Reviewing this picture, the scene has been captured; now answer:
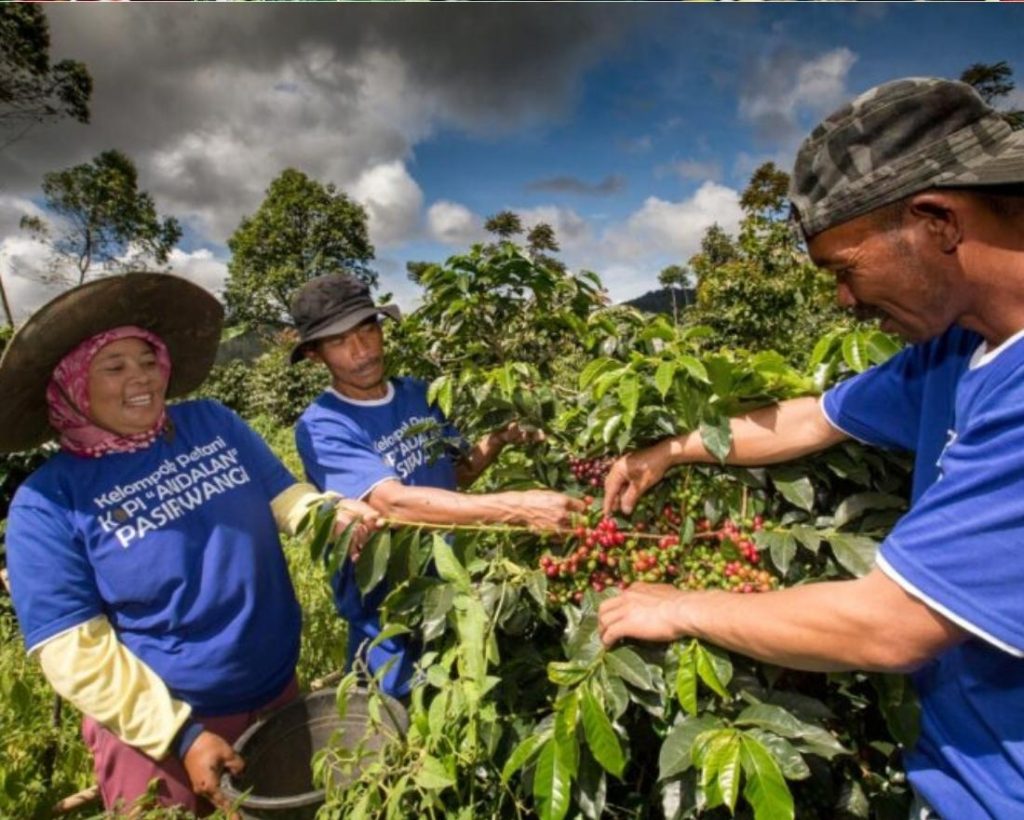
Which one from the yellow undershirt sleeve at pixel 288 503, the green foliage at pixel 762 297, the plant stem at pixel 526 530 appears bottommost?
the plant stem at pixel 526 530

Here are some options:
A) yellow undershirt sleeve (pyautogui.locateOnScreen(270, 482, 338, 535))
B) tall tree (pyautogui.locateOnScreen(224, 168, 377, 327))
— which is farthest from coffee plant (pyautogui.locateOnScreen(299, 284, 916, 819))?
tall tree (pyautogui.locateOnScreen(224, 168, 377, 327))

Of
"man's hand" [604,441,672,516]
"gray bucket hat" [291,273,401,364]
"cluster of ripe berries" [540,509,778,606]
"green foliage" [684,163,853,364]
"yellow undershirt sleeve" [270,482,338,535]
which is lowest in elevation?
"cluster of ripe berries" [540,509,778,606]

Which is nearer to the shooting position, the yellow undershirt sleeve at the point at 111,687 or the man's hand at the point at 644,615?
the man's hand at the point at 644,615

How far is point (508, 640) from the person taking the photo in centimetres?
157

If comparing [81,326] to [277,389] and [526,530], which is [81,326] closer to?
[526,530]

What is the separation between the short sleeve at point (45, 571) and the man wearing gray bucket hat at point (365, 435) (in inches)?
28.0

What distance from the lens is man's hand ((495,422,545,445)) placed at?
204cm

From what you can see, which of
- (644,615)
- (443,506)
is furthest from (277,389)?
(644,615)

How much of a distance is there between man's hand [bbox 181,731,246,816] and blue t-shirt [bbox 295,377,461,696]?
45 centimetres

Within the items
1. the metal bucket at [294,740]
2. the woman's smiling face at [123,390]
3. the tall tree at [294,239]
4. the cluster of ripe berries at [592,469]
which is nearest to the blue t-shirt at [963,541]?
the cluster of ripe berries at [592,469]

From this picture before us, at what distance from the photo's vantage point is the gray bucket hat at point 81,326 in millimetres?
1715

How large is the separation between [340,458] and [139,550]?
642mm

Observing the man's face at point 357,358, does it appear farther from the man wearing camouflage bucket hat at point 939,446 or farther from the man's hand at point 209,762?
the man wearing camouflage bucket hat at point 939,446

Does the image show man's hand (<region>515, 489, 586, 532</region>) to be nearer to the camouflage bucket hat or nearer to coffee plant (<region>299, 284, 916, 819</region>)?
coffee plant (<region>299, 284, 916, 819</region>)
